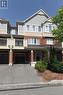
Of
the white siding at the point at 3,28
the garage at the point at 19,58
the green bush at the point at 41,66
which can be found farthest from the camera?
the garage at the point at 19,58

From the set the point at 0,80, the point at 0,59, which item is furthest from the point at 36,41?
the point at 0,80

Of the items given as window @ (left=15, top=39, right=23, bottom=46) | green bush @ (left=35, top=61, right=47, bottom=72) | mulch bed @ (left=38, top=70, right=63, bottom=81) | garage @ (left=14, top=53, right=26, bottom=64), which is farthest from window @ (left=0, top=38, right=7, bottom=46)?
mulch bed @ (left=38, top=70, right=63, bottom=81)

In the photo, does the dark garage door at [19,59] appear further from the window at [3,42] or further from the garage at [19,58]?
the window at [3,42]

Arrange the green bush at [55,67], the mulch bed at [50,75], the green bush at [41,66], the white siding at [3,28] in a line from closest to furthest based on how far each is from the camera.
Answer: the mulch bed at [50,75] → the green bush at [55,67] → the green bush at [41,66] → the white siding at [3,28]

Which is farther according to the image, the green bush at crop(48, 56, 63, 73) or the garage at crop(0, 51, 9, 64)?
the garage at crop(0, 51, 9, 64)

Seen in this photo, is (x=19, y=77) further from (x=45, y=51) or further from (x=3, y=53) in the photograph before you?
(x=3, y=53)

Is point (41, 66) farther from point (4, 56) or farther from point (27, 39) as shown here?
point (4, 56)

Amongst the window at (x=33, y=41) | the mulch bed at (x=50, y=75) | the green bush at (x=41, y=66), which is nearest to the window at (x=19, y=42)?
the window at (x=33, y=41)

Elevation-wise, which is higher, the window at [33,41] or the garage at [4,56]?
the window at [33,41]

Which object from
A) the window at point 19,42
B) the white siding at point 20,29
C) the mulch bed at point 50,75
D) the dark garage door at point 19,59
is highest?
the white siding at point 20,29

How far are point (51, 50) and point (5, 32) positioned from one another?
1113cm

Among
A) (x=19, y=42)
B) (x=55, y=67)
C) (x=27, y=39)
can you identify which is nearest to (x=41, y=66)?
(x=55, y=67)

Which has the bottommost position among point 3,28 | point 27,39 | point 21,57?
point 21,57

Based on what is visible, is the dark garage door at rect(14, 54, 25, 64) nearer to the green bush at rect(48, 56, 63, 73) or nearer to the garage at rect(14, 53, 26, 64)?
the garage at rect(14, 53, 26, 64)
